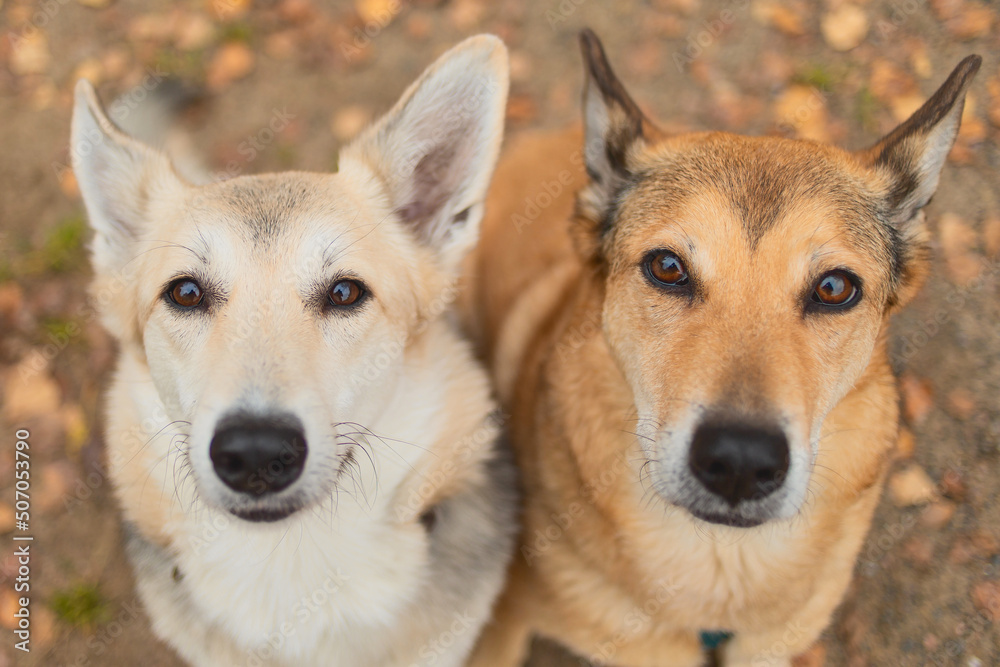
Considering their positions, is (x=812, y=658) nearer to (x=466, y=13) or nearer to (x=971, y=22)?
(x=971, y=22)

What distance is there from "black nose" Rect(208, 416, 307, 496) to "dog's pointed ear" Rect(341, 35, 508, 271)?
3.63 ft

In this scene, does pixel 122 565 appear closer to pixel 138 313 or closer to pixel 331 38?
pixel 138 313

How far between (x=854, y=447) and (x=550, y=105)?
11.7 feet

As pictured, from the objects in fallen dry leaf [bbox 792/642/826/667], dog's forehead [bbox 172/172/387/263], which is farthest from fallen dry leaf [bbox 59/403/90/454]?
fallen dry leaf [bbox 792/642/826/667]

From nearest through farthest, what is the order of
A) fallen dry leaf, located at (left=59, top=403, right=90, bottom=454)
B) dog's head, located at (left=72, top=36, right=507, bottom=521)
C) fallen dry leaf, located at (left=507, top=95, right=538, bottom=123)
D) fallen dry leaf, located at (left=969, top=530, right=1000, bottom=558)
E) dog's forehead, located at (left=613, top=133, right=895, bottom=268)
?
dog's head, located at (left=72, top=36, right=507, bottom=521)
dog's forehead, located at (left=613, top=133, right=895, bottom=268)
fallen dry leaf, located at (left=969, top=530, right=1000, bottom=558)
fallen dry leaf, located at (left=59, top=403, right=90, bottom=454)
fallen dry leaf, located at (left=507, top=95, right=538, bottom=123)

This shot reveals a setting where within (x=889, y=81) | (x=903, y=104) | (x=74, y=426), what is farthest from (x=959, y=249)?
(x=74, y=426)

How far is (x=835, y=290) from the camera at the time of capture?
2.37 metres

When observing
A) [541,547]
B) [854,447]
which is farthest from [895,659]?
[541,547]

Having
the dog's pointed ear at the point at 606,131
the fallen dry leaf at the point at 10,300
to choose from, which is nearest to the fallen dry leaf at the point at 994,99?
the dog's pointed ear at the point at 606,131

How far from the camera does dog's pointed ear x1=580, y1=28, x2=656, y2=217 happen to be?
2750mm

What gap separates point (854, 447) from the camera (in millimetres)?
2553

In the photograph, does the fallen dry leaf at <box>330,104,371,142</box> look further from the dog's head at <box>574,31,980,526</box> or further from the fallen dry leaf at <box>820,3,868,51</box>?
the fallen dry leaf at <box>820,3,868,51</box>

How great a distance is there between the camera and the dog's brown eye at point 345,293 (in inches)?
98.2

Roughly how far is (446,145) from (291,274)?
85cm
